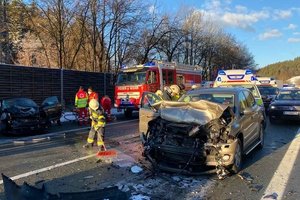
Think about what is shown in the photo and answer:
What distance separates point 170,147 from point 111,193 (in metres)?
2.34

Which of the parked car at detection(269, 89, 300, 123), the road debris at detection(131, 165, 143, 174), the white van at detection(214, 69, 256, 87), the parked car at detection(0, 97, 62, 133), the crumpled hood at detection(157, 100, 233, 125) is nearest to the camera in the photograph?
the crumpled hood at detection(157, 100, 233, 125)

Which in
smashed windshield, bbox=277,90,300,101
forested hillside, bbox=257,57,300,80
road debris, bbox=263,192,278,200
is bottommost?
road debris, bbox=263,192,278,200

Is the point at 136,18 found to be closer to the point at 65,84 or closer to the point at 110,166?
the point at 65,84

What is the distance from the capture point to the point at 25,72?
21.5 metres

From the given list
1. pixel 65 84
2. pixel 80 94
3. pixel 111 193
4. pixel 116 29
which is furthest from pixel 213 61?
pixel 111 193

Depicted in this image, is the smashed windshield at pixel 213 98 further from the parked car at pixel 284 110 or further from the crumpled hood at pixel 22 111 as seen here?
the parked car at pixel 284 110

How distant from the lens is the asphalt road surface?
624 cm

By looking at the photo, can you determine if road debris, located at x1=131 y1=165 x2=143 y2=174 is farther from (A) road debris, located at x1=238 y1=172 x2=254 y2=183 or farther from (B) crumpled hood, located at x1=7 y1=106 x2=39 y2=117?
(B) crumpled hood, located at x1=7 y1=106 x2=39 y2=117

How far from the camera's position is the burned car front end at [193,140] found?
23.2 ft

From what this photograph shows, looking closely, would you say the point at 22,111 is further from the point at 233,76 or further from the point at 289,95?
the point at 289,95

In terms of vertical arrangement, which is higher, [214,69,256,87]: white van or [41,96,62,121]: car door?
[214,69,256,87]: white van

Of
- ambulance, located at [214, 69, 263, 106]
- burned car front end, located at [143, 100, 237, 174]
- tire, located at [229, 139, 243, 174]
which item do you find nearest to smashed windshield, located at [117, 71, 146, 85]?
ambulance, located at [214, 69, 263, 106]

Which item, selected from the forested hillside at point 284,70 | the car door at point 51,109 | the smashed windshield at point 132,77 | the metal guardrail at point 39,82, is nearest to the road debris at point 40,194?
the car door at point 51,109

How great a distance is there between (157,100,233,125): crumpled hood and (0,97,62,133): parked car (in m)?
6.85
